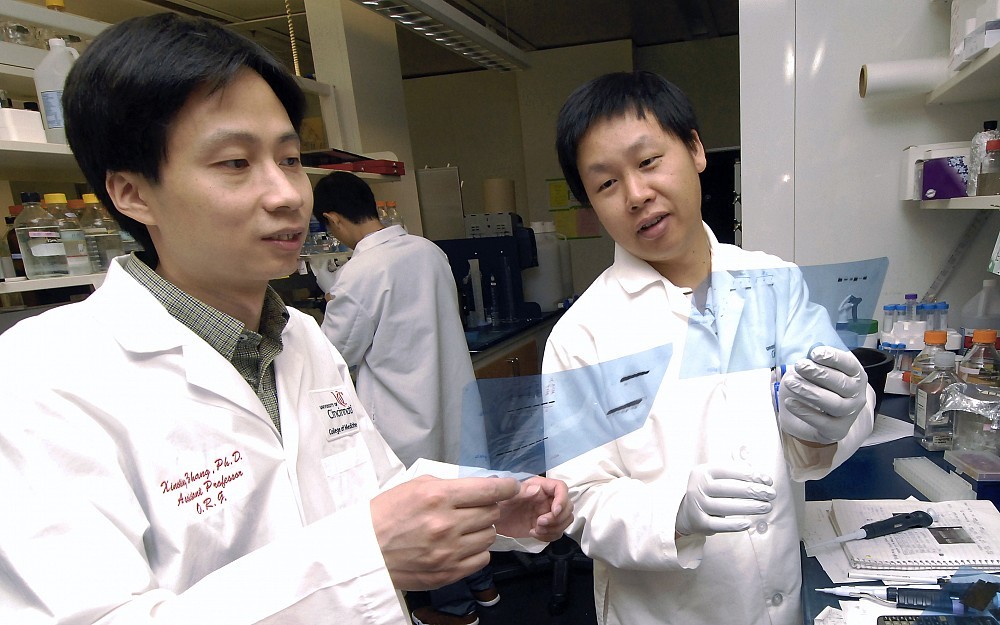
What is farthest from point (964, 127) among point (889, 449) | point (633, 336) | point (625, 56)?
point (625, 56)

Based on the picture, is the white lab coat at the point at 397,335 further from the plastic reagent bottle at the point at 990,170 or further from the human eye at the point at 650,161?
the plastic reagent bottle at the point at 990,170

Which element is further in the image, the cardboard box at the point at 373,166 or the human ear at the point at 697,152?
the cardboard box at the point at 373,166

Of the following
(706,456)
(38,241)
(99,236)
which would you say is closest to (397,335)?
(99,236)

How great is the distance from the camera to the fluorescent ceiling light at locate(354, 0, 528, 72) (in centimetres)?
260

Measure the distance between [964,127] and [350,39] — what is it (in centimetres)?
303

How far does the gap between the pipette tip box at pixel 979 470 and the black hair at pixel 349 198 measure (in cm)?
220

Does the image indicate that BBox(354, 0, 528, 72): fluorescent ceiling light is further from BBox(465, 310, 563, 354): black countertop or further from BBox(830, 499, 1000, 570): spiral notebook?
BBox(830, 499, 1000, 570): spiral notebook

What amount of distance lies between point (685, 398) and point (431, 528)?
54cm

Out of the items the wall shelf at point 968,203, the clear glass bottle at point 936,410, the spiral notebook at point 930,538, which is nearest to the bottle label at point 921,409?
the clear glass bottle at point 936,410

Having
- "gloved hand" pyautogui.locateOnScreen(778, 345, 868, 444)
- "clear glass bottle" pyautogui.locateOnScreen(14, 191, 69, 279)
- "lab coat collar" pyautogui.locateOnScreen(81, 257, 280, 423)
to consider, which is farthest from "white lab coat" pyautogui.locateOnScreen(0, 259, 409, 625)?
"clear glass bottle" pyautogui.locateOnScreen(14, 191, 69, 279)

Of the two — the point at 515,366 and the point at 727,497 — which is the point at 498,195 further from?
the point at 727,497

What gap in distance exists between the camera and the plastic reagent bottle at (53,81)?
1449 mm

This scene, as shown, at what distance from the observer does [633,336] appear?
3.36 feet

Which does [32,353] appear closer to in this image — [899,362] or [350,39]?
[899,362]
